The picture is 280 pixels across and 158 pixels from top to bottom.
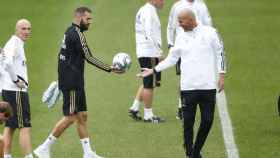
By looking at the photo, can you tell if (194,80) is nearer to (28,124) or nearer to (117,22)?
(28,124)

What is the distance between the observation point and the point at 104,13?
32312mm

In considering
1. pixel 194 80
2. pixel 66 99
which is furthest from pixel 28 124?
pixel 194 80

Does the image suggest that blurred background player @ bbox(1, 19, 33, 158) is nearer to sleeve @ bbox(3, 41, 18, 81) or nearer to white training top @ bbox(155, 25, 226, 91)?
sleeve @ bbox(3, 41, 18, 81)

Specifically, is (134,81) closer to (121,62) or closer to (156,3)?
(156,3)

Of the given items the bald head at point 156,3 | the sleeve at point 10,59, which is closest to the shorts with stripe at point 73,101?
the sleeve at point 10,59

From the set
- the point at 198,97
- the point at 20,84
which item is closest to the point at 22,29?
the point at 20,84

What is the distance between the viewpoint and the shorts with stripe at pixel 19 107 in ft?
50.8

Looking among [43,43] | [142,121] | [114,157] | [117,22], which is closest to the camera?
[114,157]

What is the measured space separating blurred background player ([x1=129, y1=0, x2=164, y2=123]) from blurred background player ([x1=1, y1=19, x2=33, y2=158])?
3901 millimetres

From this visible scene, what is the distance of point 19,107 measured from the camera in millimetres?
15477

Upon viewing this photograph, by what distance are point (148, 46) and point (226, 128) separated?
228 cm

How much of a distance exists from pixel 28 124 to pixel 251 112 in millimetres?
5894

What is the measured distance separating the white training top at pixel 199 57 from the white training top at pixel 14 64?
240 cm

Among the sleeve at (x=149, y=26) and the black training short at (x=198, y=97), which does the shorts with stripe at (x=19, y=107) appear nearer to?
the black training short at (x=198, y=97)
